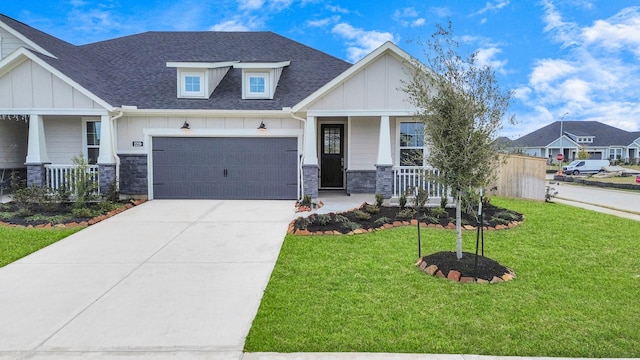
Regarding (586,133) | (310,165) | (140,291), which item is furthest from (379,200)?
(586,133)

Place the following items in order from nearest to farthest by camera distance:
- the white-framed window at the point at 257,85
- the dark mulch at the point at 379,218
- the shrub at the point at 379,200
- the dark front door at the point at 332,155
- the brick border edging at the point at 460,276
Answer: the brick border edging at the point at 460,276 < the dark mulch at the point at 379,218 < the shrub at the point at 379,200 < the white-framed window at the point at 257,85 < the dark front door at the point at 332,155

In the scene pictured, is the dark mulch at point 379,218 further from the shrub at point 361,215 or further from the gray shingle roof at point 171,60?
the gray shingle roof at point 171,60

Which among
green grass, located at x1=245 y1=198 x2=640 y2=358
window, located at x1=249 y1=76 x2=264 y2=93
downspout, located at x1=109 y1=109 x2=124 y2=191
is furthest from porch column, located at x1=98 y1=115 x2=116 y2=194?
green grass, located at x1=245 y1=198 x2=640 y2=358

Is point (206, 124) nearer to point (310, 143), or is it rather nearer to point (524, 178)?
point (310, 143)

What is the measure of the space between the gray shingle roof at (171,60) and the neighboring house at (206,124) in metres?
0.08

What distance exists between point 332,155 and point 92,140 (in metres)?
8.39

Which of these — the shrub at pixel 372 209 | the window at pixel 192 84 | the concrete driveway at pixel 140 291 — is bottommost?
the concrete driveway at pixel 140 291

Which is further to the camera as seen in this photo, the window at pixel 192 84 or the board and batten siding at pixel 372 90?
the window at pixel 192 84

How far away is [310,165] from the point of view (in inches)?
468

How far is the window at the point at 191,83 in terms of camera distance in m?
13.6

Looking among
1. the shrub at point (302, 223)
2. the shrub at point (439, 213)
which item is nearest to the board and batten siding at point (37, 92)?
the shrub at point (302, 223)

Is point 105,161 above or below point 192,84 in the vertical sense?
below

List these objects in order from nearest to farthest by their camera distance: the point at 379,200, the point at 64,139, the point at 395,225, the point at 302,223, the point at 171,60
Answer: the point at 302,223 → the point at 395,225 → the point at 379,200 → the point at 64,139 → the point at 171,60

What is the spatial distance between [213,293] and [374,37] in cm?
1716
